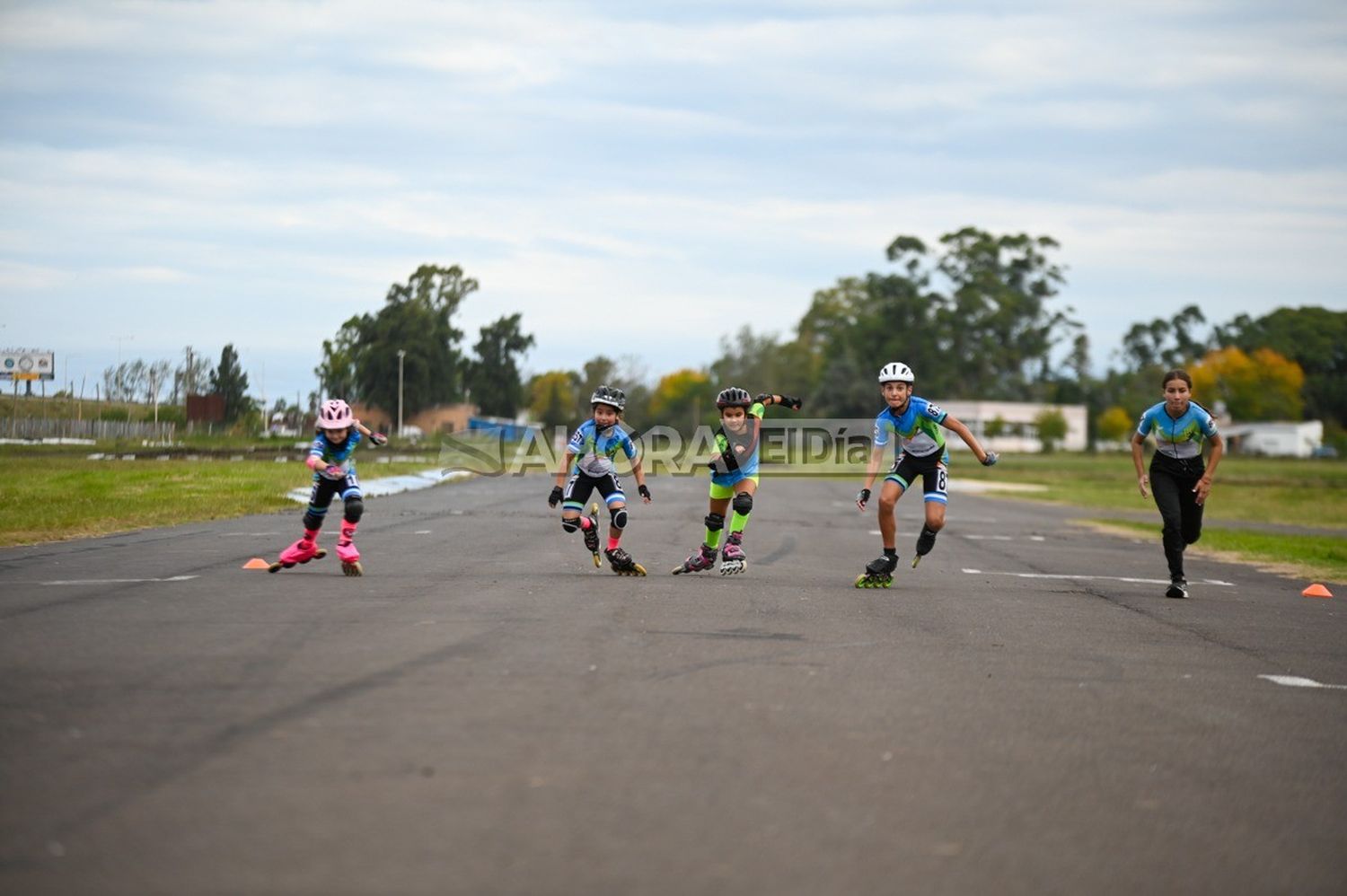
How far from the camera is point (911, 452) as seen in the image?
46.9ft

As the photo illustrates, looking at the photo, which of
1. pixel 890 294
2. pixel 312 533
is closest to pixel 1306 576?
pixel 312 533

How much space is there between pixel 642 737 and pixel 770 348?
162313 mm

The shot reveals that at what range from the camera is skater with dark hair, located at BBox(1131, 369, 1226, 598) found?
1430 cm

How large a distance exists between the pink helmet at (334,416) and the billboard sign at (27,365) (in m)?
25.2

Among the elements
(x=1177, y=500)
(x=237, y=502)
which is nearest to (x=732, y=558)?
(x=1177, y=500)

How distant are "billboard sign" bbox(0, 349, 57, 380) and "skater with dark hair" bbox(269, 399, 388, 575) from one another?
2506 cm

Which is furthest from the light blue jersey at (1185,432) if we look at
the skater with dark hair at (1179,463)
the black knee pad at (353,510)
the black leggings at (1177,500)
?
the black knee pad at (353,510)

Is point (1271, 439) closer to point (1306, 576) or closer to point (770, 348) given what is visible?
point (770, 348)

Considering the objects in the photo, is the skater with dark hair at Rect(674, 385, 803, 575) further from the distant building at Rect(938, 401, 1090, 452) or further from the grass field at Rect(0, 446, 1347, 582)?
the distant building at Rect(938, 401, 1090, 452)

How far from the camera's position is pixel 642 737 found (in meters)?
6.24

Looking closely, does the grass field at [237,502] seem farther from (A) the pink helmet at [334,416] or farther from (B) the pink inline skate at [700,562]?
(B) the pink inline skate at [700,562]

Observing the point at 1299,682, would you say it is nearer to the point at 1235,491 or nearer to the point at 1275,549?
the point at 1275,549

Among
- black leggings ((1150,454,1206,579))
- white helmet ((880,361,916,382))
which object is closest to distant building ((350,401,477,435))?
white helmet ((880,361,916,382))

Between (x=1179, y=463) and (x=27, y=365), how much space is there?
→ 3183 cm
